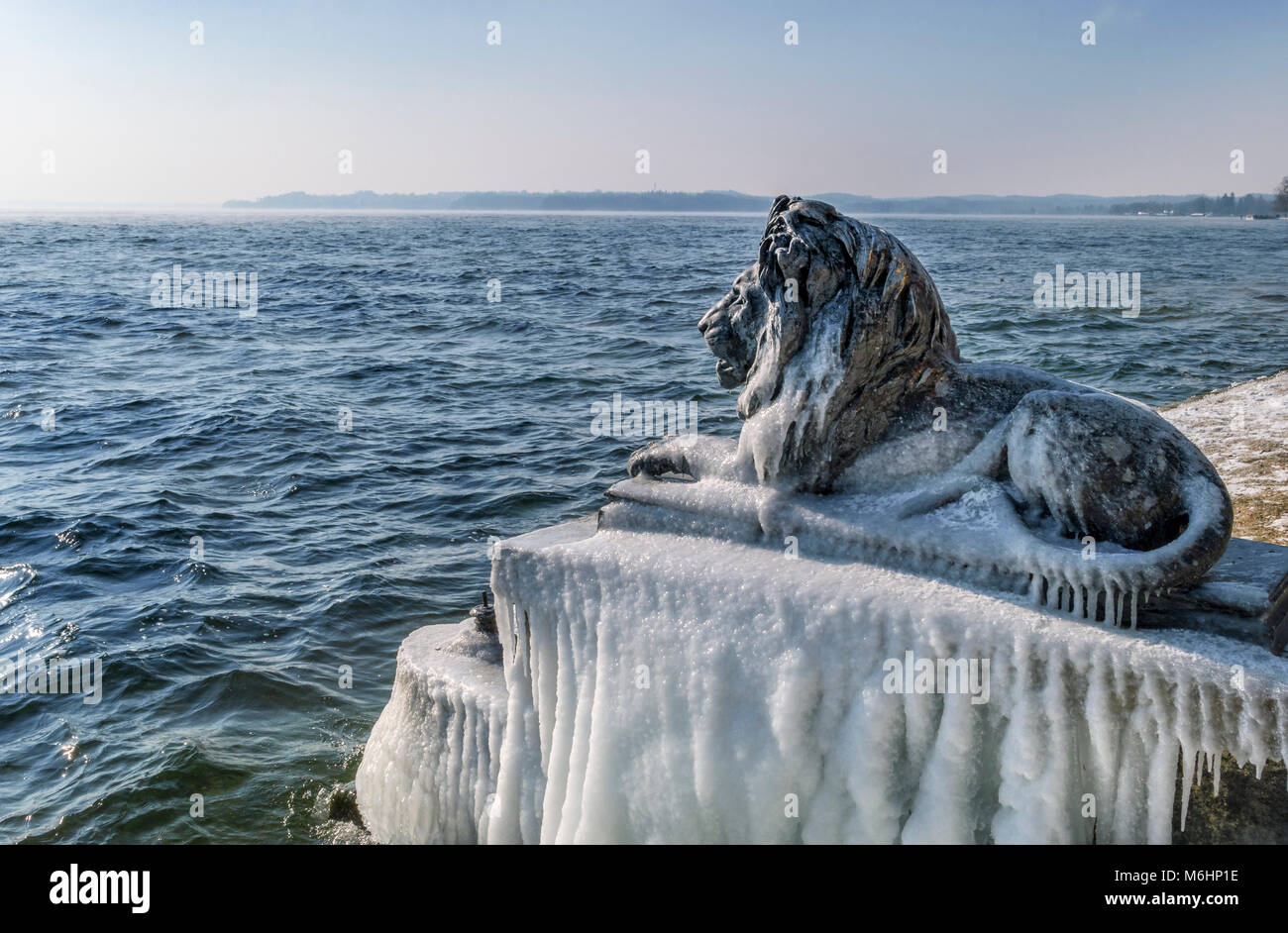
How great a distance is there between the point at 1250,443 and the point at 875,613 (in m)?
6.75

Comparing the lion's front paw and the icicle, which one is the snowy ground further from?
the lion's front paw

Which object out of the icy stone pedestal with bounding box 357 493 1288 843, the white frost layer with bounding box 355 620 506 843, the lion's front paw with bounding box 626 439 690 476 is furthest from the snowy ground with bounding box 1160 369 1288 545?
the white frost layer with bounding box 355 620 506 843

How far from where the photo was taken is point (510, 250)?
57656mm

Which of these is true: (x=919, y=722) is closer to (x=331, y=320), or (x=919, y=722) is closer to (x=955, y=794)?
(x=955, y=794)

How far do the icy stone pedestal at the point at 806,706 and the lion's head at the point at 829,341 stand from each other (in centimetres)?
51

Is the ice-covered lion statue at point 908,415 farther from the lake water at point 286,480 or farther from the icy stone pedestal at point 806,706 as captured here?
the lake water at point 286,480

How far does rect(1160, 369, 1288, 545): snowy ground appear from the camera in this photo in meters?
6.56

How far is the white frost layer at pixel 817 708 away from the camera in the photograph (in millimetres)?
3291

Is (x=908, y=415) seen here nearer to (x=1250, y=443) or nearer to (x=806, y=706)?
(x=806, y=706)

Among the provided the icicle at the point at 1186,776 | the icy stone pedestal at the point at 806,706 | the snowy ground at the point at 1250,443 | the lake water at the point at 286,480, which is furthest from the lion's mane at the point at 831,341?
the lake water at the point at 286,480

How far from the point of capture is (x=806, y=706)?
382 cm

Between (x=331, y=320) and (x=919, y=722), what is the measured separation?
922 inches

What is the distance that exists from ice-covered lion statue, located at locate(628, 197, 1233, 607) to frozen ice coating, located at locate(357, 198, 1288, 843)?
10 mm

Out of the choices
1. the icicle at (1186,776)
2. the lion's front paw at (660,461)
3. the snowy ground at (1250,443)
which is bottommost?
the icicle at (1186,776)
